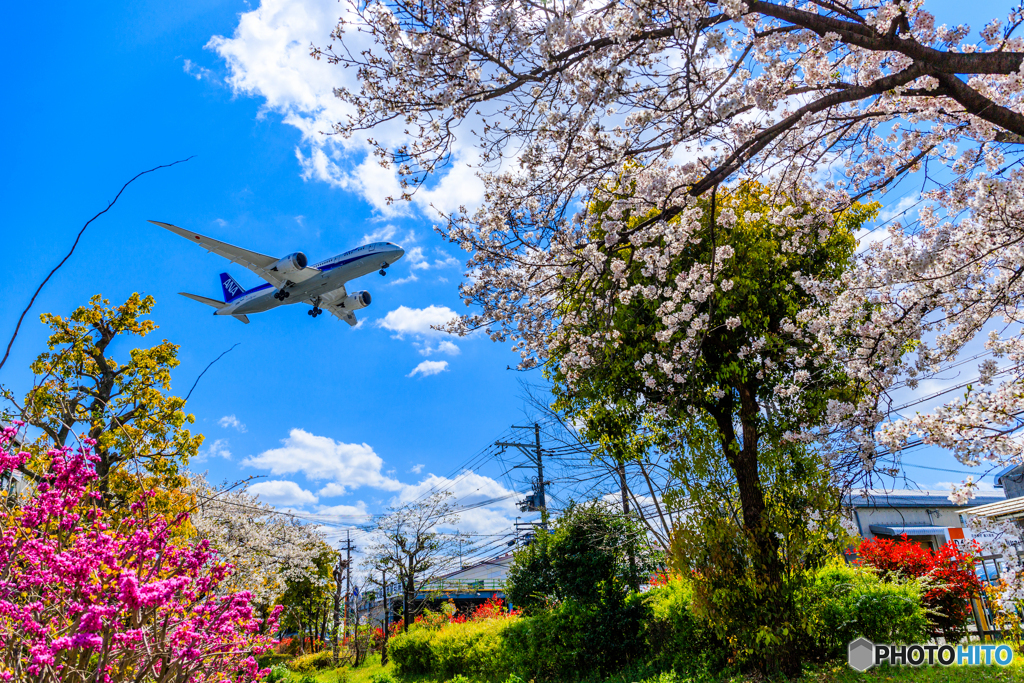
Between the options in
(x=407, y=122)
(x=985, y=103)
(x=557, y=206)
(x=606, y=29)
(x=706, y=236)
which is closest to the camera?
(x=985, y=103)

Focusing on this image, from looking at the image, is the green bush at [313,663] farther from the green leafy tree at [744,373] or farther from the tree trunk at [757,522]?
the tree trunk at [757,522]

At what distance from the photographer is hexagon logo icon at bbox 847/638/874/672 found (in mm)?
6535

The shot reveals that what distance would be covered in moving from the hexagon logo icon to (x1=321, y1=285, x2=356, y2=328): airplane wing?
75.3ft

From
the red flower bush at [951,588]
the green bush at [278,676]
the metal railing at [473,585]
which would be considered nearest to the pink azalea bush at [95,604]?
the red flower bush at [951,588]

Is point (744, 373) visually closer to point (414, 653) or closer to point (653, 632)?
point (653, 632)

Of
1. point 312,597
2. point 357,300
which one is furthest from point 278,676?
point 357,300

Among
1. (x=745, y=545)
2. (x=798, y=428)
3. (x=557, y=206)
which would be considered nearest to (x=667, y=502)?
(x=745, y=545)

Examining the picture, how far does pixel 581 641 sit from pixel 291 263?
17.7 meters

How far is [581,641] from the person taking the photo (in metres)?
8.89

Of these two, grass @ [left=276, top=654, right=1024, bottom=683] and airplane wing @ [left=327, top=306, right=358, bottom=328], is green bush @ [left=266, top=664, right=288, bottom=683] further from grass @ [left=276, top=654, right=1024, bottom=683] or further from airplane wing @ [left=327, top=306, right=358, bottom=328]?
airplane wing @ [left=327, top=306, right=358, bottom=328]

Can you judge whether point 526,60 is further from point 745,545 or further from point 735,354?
point 745,545

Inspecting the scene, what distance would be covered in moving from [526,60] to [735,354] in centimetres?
521

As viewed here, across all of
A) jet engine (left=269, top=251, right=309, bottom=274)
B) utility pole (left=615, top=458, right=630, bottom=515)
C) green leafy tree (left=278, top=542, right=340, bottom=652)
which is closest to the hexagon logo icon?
utility pole (left=615, top=458, right=630, bottom=515)

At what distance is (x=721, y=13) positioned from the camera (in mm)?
3951
